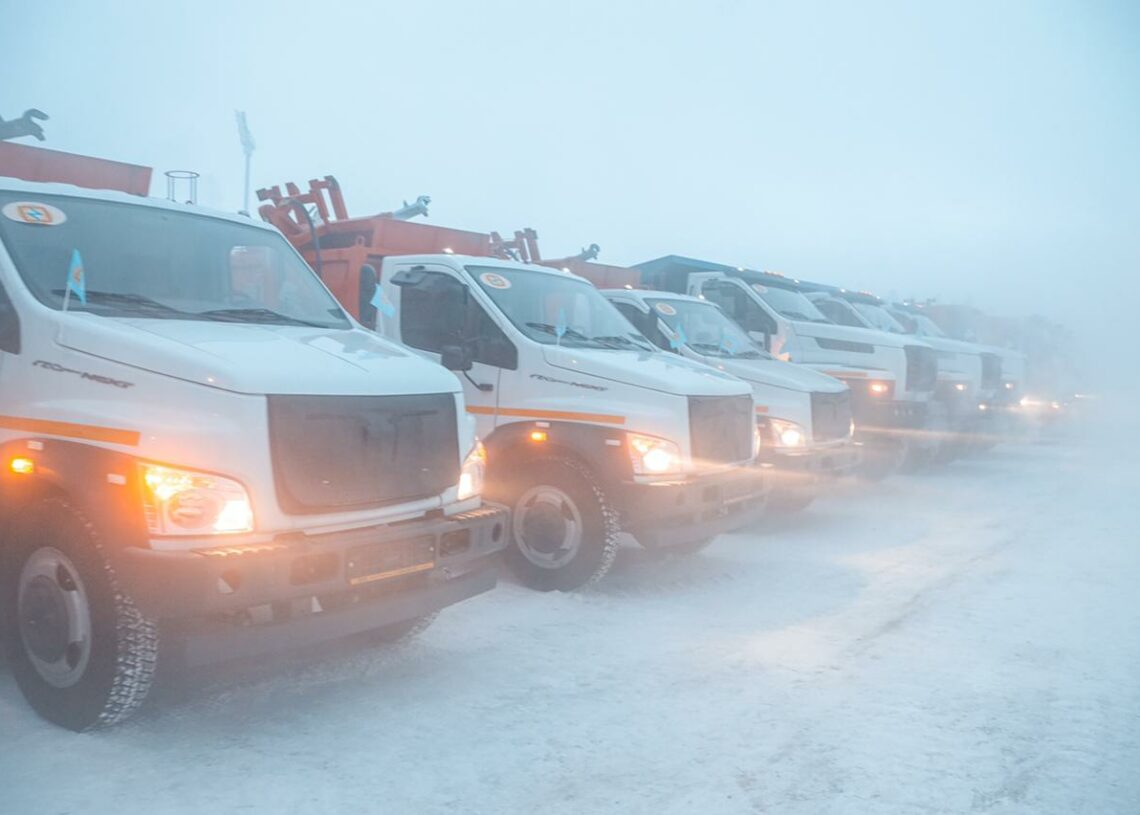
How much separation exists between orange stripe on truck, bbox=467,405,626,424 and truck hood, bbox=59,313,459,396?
5.70 ft

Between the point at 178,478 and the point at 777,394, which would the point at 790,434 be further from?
the point at 178,478

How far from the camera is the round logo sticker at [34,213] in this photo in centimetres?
399

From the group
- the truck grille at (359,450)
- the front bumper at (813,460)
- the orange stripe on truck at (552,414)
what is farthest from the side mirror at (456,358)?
the front bumper at (813,460)

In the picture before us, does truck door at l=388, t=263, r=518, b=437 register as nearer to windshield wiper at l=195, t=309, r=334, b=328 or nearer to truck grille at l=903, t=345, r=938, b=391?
windshield wiper at l=195, t=309, r=334, b=328

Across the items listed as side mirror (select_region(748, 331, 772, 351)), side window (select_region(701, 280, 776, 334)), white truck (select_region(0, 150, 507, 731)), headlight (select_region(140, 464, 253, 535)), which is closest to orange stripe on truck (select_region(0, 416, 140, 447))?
white truck (select_region(0, 150, 507, 731))

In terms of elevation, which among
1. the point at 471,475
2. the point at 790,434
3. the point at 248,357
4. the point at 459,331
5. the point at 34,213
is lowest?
the point at 790,434

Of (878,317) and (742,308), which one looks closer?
(742,308)

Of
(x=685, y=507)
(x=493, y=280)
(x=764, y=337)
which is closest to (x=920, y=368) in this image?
(x=764, y=337)

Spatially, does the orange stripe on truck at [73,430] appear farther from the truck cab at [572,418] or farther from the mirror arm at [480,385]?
the mirror arm at [480,385]

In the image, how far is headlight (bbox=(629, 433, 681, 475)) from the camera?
5.76m

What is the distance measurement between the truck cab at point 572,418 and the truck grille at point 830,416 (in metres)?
1.84

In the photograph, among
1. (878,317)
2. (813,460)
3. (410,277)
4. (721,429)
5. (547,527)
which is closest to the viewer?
(547,527)

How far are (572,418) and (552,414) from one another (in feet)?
0.50

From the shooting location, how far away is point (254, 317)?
441 cm
